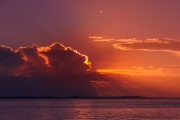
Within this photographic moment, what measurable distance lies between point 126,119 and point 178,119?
9127 mm

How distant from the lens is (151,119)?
77.8 meters

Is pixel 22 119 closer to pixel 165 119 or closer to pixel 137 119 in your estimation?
pixel 137 119


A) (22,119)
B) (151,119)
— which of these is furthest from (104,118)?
(22,119)

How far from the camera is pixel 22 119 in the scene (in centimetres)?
7850

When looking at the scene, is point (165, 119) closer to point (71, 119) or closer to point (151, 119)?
point (151, 119)

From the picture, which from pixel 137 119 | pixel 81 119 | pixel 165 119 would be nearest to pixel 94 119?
pixel 81 119

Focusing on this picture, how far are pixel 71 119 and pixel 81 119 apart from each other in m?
1.78

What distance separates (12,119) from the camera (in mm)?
78250

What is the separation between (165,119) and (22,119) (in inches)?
1007

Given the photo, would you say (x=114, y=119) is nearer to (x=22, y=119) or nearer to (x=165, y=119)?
(x=165, y=119)

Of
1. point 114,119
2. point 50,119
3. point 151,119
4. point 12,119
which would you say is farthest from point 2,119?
point 151,119

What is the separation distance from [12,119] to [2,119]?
1.76m

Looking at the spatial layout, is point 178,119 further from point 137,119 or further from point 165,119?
point 137,119

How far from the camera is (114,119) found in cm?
7756
